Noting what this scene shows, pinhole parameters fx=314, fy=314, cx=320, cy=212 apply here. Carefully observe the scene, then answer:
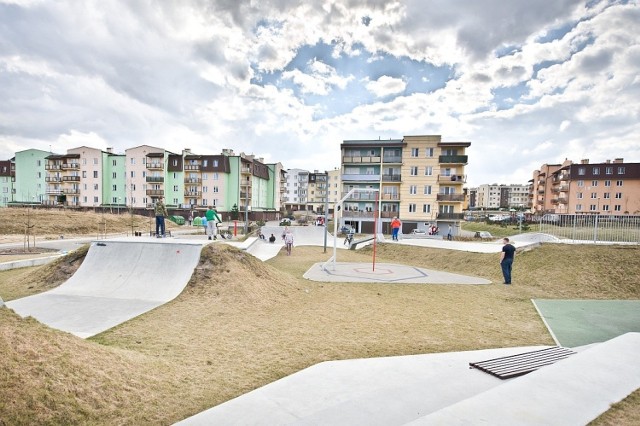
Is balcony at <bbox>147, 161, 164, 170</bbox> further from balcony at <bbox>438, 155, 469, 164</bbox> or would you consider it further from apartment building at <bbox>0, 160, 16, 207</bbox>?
balcony at <bbox>438, 155, 469, 164</bbox>

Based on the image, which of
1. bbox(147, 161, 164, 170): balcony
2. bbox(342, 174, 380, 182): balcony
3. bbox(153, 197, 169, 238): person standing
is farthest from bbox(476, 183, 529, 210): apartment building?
bbox(153, 197, 169, 238): person standing

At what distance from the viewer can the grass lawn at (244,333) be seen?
3529 mm

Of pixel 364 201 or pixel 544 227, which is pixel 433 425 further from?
pixel 364 201

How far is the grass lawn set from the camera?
3529 mm

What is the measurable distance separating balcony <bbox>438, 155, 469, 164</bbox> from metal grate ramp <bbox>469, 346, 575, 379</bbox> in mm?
41133

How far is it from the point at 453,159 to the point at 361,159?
1269 centimetres

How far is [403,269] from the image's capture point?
16.0 metres

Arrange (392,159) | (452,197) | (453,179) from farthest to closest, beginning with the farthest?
(392,159) < (453,179) < (452,197)

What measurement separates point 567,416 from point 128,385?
4982 mm

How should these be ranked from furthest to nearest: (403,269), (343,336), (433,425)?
(403,269), (343,336), (433,425)

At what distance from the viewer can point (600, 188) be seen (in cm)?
5959

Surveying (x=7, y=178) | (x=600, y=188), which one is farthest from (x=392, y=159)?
(x=7, y=178)

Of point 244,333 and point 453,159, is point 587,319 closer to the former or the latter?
point 244,333

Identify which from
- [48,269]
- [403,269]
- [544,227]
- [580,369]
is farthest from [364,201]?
[580,369]
